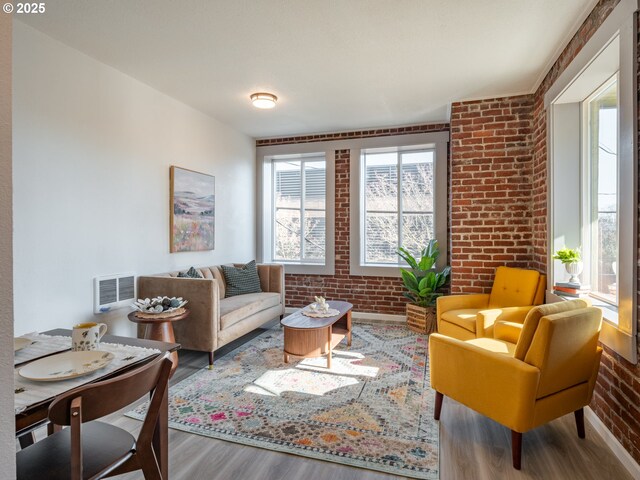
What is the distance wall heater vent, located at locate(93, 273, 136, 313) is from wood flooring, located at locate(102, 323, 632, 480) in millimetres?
1190

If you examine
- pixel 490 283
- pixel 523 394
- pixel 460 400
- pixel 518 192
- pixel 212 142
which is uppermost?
pixel 212 142

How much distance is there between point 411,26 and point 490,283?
2.76 m

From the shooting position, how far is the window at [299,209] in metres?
5.61

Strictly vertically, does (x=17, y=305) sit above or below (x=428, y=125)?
below

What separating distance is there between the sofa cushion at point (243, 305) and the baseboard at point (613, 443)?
2.95 meters

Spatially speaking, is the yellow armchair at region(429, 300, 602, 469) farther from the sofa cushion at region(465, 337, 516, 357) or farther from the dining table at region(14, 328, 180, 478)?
the dining table at region(14, 328, 180, 478)

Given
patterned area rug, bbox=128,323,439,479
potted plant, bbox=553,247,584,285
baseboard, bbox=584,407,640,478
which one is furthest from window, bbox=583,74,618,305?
patterned area rug, bbox=128,323,439,479

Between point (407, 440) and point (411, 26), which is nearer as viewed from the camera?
point (407, 440)

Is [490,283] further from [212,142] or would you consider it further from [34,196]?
[34,196]

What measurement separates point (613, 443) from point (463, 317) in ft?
4.64

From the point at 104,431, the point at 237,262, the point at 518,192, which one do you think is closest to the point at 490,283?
the point at 518,192

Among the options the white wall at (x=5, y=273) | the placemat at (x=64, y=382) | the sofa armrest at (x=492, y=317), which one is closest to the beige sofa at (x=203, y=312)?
the placemat at (x=64, y=382)

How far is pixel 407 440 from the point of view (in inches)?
86.6

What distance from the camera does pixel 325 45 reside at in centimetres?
287
